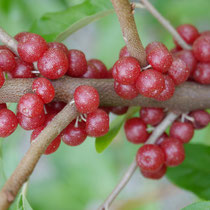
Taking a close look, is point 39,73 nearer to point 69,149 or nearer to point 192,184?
point 192,184

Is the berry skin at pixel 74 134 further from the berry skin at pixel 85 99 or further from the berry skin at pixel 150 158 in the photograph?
the berry skin at pixel 150 158

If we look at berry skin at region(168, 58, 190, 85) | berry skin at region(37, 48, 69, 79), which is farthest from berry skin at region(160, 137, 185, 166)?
berry skin at region(37, 48, 69, 79)

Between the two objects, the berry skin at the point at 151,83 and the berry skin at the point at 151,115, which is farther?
the berry skin at the point at 151,115

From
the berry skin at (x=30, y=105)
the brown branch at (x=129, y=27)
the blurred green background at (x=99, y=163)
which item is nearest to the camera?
the brown branch at (x=129, y=27)

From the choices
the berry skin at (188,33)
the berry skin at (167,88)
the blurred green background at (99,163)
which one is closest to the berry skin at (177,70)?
the berry skin at (167,88)

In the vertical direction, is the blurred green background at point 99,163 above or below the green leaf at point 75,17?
below

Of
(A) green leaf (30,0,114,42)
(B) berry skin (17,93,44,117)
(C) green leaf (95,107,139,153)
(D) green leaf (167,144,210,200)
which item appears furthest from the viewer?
(D) green leaf (167,144,210,200)

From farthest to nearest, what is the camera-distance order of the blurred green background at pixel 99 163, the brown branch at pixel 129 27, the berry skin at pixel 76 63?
the blurred green background at pixel 99 163, the berry skin at pixel 76 63, the brown branch at pixel 129 27

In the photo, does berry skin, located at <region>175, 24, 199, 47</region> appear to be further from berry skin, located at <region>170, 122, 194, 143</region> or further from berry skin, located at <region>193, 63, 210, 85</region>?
berry skin, located at <region>170, 122, 194, 143</region>
